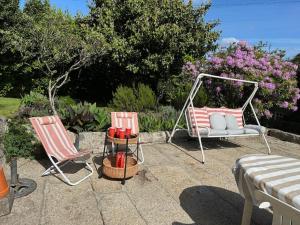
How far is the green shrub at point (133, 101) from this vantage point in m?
8.87

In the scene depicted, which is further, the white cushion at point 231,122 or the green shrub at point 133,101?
the green shrub at point 133,101

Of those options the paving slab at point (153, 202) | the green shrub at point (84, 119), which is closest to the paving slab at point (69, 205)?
the paving slab at point (153, 202)

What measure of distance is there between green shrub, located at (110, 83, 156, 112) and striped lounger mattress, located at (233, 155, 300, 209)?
591 centimetres

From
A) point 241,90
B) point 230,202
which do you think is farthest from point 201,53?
point 230,202

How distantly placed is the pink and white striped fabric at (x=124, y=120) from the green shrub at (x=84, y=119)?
1.05m

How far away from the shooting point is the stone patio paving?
3625 millimetres

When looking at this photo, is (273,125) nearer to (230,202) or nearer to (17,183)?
(230,202)

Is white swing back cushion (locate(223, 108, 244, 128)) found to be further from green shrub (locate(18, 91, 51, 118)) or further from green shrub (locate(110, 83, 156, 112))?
green shrub (locate(18, 91, 51, 118))

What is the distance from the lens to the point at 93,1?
11.8 metres

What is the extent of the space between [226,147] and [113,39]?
549 centimetres

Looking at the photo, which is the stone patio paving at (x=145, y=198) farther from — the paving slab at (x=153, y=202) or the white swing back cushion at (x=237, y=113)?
the white swing back cushion at (x=237, y=113)

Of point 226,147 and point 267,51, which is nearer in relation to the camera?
point 226,147

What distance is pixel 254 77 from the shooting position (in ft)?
27.3

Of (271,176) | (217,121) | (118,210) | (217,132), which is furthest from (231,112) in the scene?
(271,176)
